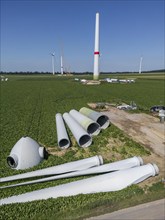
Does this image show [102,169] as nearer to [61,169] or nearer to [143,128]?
[61,169]

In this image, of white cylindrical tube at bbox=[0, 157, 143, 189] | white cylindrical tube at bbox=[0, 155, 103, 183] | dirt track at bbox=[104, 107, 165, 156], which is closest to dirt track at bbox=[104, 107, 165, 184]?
dirt track at bbox=[104, 107, 165, 156]

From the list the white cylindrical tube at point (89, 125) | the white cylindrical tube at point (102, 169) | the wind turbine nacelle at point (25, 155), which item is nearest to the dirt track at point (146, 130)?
the white cylindrical tube at point (102, 169)

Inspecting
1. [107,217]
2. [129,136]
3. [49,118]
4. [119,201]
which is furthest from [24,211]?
[49,118]

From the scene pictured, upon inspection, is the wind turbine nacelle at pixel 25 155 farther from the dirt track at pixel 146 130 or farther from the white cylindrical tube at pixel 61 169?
the dirt track at pixel 146 130

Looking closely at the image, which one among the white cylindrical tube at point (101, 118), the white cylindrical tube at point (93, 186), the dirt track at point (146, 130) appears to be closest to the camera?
the white cylindrical tube at point (93, 186)

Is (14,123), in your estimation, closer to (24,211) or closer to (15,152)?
(15,152)

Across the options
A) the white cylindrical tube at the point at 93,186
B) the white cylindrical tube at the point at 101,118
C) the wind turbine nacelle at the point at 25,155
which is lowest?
the white cylindrical tube at the point at 93,186
